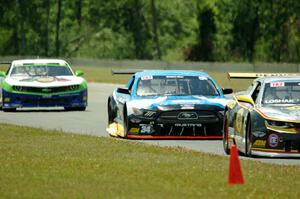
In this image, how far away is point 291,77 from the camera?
17.3 meters

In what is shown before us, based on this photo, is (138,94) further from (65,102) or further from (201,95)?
(65,102)

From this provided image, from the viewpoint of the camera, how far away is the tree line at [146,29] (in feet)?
306

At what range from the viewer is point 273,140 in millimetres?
15805

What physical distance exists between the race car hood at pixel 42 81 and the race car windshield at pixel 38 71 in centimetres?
43

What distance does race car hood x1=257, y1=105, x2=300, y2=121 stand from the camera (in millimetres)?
15758

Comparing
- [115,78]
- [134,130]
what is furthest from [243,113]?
[115,78]

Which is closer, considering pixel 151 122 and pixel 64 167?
pixel 64 167

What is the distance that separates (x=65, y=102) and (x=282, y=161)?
14.6 metres

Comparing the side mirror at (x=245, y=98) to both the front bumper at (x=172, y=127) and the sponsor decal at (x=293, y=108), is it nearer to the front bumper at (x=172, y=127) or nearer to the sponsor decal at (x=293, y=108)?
the sponsor decal at (x=293, y=108)

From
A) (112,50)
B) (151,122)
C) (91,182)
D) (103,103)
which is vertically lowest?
(112,50)

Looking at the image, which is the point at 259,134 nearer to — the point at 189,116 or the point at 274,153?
the point at 274,153

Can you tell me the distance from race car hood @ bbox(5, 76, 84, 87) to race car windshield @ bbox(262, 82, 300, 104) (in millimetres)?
13477

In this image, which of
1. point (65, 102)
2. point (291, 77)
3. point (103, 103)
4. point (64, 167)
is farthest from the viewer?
point (103, 103)

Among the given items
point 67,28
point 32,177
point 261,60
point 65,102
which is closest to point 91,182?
point 32,177
